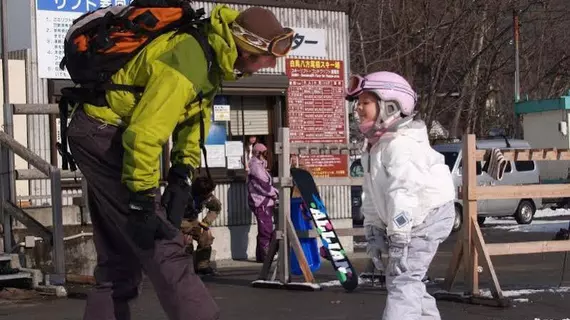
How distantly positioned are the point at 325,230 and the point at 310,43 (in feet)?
18.4

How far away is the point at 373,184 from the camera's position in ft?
20.2

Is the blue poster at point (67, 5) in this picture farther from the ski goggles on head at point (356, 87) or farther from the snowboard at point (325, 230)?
the ski goggles on head at point (356, 87)

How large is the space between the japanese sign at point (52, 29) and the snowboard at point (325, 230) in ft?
13.4

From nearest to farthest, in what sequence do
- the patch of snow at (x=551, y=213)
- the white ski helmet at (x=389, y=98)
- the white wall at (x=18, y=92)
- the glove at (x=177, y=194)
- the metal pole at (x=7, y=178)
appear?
the glove at (x=177, y=194), the white ski helmet at (x=389, y=98), the metal pole at (x=7, y=178), the white wall at (x=18, y=92), the patch of snow at (x=551, y=213)

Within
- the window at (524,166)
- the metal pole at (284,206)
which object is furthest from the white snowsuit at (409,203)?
the window at (524,166)

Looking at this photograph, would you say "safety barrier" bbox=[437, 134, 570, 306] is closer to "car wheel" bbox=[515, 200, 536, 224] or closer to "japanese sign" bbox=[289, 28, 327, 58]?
"japanese sign" bbox=[289, 28, 327, 58]

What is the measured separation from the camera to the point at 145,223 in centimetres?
476

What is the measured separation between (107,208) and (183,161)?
51 centimetres

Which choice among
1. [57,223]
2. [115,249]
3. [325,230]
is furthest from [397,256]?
[57,223]

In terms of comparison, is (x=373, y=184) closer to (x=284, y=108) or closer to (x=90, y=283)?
(x=90, y=283)

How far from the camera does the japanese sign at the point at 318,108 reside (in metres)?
15.5

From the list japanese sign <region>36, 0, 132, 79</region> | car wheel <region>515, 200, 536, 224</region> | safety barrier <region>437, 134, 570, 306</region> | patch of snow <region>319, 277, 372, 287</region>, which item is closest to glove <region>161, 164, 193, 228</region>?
safety barrier <region>437, 134, 570, 306</region>

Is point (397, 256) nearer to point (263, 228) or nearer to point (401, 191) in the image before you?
point (401, 191)

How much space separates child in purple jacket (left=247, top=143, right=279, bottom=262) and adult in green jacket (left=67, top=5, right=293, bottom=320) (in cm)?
914
